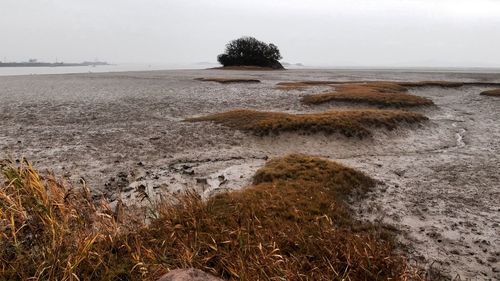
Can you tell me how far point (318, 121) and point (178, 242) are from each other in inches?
502

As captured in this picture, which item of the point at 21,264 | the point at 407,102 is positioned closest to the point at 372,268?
the point at 21,264

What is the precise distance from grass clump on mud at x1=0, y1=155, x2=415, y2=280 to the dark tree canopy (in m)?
93.6

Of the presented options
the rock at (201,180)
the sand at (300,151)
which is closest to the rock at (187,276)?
the sand at (300,151)

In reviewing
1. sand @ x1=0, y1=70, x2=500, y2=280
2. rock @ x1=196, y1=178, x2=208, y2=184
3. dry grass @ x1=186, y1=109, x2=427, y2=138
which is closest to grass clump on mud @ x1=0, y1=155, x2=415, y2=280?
sand @ x1=0, y1=70, x2=500, y2=280

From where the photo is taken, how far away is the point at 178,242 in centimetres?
674

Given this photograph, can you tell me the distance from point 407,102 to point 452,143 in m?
9.96

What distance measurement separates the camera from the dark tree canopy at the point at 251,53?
99.9m

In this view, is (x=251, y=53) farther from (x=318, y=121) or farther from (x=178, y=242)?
(x=178, y=242)

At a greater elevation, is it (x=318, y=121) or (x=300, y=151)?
(x=318, y=121)

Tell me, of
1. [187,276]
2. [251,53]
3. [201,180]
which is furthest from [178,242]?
[251,53]

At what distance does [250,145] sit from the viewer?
16.8 m

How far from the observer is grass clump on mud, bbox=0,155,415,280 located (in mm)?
5977

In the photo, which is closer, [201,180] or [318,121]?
[201,180]

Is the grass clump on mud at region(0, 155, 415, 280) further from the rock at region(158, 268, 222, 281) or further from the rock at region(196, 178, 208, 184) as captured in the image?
the rock at region(196, 178, 208, 184)
